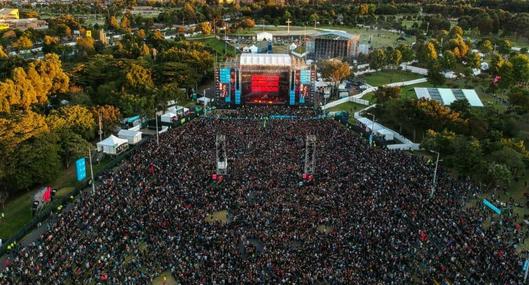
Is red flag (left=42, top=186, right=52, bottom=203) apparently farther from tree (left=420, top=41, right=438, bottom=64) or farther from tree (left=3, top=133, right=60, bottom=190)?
tree (left=420, top=41, right=438, bottom=64)

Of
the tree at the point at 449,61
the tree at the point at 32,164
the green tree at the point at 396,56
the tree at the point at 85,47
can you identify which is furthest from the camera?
the green tree at the point at 396,56

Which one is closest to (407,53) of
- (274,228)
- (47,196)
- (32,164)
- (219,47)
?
(219,47)

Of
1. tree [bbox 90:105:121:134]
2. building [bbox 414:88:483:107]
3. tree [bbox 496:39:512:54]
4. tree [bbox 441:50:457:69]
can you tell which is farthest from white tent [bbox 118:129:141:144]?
tree [bbox 496:39:512:54]

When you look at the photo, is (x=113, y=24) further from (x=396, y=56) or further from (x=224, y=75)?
(x=396, y=56)

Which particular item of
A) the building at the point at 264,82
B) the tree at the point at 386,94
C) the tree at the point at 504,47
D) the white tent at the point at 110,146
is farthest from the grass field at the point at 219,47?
the tree at the point at 504,47

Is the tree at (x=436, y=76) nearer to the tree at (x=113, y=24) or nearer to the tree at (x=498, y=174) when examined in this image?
the tree at (x=498, y=174)
